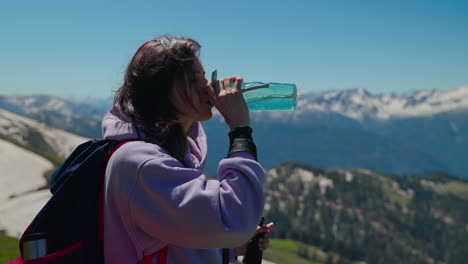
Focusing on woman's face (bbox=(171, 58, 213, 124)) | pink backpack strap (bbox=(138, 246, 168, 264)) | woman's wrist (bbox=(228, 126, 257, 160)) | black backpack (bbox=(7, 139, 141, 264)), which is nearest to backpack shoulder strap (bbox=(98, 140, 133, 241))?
black backpack (bbox=(7, 139, 141, 264))

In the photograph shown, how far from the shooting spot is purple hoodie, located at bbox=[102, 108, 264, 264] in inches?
108

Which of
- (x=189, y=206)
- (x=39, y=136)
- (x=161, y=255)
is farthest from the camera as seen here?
(x=39, y=136)

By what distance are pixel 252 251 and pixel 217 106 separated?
6.27 ft

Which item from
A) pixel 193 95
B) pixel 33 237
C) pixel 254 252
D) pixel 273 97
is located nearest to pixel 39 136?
pixel 254 252

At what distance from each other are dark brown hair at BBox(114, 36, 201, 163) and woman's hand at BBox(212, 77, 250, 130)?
0.86 feet

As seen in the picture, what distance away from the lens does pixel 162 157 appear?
9.23 feet

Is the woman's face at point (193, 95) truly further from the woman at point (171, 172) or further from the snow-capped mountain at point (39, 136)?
the snow-capped mountain at point (39, 136)

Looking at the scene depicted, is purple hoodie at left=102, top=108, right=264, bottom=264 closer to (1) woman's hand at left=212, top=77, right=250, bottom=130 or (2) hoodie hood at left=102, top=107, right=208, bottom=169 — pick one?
(2) hoodie hood at left=102, top=107, right=208, bottom=169

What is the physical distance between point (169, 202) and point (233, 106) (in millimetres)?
867

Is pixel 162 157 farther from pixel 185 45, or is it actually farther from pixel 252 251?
pixel 252 251

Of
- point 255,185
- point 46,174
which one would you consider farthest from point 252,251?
point 46,174

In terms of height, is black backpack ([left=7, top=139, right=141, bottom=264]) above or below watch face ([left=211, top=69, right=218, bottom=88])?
below

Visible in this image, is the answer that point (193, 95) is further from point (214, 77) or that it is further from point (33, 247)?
point (33, 247)

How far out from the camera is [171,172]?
2764 mm
